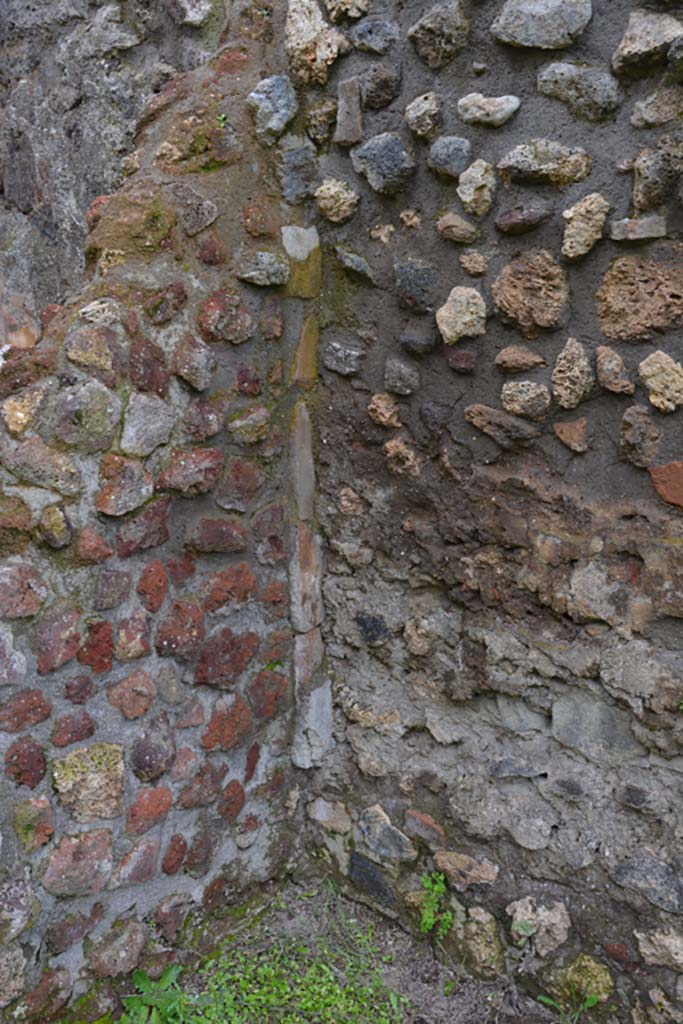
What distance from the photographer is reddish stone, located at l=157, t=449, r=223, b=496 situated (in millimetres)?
2021

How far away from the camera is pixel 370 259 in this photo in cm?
220

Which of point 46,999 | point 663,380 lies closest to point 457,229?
point 663,380

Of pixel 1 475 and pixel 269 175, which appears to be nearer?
pixel 1 475

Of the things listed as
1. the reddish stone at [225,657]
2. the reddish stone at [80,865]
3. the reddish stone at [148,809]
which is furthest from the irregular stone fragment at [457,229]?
the reddish stone at [80,865]

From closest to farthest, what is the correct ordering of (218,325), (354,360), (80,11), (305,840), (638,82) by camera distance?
(638,82)
(218,325)
(354,360)
(305,840)
(80,11)

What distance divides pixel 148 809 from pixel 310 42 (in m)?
2.01

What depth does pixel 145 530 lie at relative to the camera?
1989mm

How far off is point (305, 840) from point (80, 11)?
2.80m

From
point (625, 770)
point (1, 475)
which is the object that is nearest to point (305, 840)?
point (625, 770)

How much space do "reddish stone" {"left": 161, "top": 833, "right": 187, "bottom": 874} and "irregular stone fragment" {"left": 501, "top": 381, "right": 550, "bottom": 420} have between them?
1398 millimetres

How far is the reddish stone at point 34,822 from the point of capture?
1823mm

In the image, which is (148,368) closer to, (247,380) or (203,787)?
(247,380)

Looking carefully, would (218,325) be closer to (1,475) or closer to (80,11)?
(1,475)

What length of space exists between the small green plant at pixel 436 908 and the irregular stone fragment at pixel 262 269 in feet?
5.47
